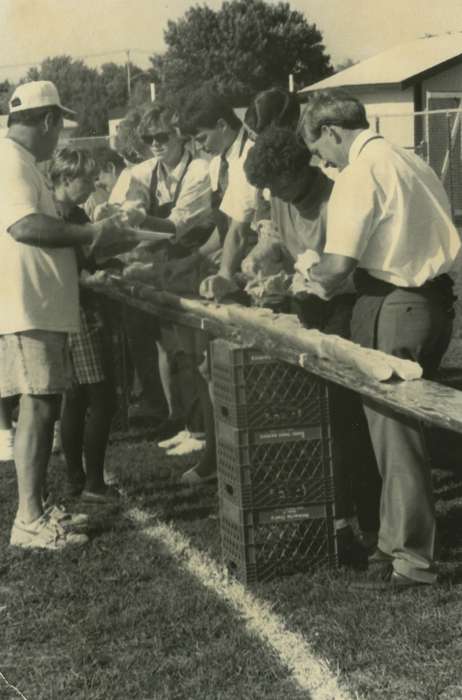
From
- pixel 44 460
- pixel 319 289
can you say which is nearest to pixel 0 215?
pixel 44 460

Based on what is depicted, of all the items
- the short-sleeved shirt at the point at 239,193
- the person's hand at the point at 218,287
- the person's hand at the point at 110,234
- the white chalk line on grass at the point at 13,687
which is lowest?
the white chalk line on grass at the point at 13,687

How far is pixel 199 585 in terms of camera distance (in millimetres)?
4875

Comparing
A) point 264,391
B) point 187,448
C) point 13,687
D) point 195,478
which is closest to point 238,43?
point 187,448

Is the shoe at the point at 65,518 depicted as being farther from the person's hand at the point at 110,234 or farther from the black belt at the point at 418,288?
the black belt at the point at 418,288

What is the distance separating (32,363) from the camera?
5520mm

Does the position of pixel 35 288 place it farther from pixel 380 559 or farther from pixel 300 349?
pixel 380 559

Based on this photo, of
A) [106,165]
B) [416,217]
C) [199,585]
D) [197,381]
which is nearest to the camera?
[416,217]

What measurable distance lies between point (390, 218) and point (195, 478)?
269cm

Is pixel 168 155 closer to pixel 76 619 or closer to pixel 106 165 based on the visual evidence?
pixel 106 165

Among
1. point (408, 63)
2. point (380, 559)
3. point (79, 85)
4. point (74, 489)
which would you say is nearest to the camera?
point (380, 559)

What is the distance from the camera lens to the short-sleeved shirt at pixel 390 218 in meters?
4.34

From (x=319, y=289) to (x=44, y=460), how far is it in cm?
186

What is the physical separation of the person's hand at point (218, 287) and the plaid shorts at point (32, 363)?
84 centimetres

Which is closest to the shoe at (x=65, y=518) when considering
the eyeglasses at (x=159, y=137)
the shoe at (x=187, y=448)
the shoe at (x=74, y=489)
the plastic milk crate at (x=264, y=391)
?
the shoe at (x=74, y=489)
